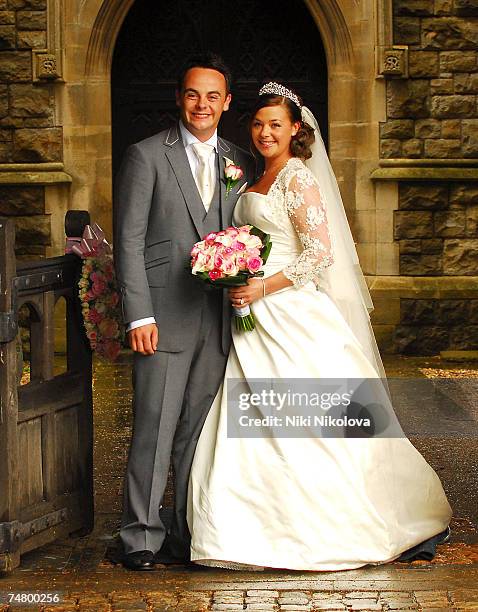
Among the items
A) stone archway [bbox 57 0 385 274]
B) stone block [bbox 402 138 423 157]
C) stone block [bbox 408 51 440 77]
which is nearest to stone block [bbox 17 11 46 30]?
stone archway [bbox 57 0 385 274]

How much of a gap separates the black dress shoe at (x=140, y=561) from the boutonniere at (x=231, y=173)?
1485 mm

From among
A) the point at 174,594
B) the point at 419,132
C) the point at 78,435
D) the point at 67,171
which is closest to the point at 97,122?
the point at 67,171

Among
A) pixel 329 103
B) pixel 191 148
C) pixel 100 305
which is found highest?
pixel 329 103

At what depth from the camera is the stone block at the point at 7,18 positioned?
10.6 meters

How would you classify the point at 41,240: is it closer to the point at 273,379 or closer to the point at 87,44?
the point at 87,44

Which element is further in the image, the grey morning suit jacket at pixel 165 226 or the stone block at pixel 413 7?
the stone block at pixel 413 7

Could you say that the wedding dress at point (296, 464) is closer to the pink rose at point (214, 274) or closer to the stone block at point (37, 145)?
the pink rose at point (214, 274)

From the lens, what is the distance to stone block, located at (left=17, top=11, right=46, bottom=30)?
419 inches

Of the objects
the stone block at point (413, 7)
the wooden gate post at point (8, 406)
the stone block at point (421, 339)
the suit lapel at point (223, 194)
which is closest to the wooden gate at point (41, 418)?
the wooden gate post at point (8, 406)

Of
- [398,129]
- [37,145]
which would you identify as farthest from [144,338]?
[398,129]

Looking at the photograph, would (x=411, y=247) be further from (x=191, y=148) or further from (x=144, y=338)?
(x=144, y=338)

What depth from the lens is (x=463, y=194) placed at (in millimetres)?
10828

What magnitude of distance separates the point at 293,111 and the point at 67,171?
5.94 metres

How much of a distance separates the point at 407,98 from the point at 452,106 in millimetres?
394
